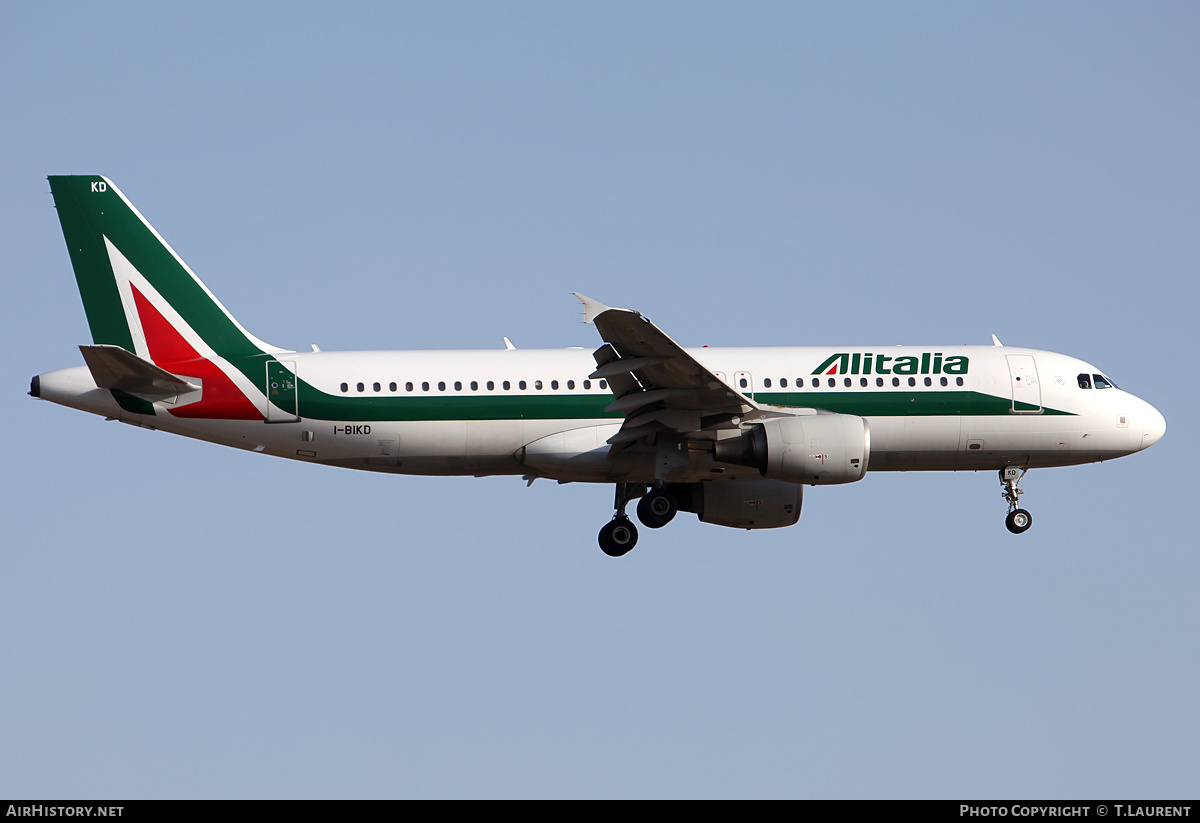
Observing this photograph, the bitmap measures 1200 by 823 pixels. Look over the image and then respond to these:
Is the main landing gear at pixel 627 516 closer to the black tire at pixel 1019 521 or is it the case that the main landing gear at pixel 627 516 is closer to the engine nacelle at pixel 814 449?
the engine nacelle at pixel 814 449

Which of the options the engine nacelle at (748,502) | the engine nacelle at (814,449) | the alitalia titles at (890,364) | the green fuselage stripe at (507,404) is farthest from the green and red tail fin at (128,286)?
the alitalia titles at (890,364)

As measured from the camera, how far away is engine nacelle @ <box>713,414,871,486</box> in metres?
36.2

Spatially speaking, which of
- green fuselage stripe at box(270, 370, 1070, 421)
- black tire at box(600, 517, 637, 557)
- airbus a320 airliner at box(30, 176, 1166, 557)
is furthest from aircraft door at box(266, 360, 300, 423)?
black tire at box(600, 517, 637, 557)

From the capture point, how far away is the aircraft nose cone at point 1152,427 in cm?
4141

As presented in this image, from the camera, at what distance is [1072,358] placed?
41.8m

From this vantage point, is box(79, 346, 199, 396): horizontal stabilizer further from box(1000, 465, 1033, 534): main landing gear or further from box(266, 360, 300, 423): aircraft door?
box(1000, 465, 1033, 534): main landing gear

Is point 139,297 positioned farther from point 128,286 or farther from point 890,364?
point 890,364

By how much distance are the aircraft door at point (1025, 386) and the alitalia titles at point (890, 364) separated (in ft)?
4.76

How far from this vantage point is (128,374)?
120ft

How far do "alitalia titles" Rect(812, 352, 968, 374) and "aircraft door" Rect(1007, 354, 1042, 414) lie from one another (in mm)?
1452
